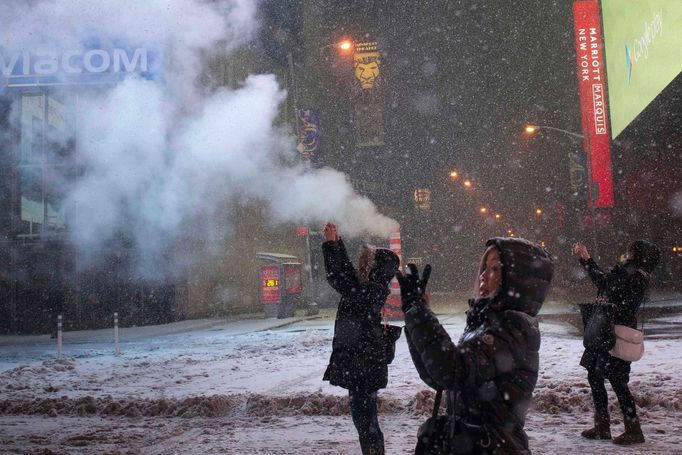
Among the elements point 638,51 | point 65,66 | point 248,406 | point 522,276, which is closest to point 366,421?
point 522,276

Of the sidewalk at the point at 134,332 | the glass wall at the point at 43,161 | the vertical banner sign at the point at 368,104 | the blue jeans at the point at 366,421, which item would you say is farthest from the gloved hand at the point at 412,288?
the vertical banner sign at the point at 368,104

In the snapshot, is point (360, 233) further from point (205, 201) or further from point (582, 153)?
point (582, 153)

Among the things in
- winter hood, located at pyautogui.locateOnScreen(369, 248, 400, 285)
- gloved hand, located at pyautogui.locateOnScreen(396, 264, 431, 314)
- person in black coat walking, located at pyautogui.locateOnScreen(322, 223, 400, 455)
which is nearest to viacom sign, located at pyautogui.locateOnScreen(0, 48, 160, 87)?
person in black coat walking, located at pyautogui.locateOnScreen(322, 223, 400, 455)

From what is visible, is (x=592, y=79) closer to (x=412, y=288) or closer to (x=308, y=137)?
(x=308, y=137)

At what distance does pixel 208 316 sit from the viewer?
22.5m

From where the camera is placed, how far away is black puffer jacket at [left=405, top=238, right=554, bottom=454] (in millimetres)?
1994

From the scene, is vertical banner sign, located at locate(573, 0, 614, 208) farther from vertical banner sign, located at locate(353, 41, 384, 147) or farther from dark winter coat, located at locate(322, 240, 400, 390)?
dark winter coat, located at locate(322, 240, 400, 390)

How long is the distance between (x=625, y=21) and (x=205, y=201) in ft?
50.5

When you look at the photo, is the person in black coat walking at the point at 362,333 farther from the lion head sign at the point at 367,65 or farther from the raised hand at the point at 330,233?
the lion head sign at the point at 367,65

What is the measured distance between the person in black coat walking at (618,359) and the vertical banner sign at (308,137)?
Result: 17.4 meters

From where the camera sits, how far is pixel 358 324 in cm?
398

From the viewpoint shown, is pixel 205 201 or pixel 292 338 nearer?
pixel 292 338

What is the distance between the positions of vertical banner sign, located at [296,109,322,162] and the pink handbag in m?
17.8

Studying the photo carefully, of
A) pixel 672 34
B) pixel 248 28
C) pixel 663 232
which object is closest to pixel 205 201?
pixel 248 28
